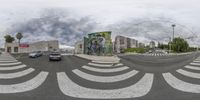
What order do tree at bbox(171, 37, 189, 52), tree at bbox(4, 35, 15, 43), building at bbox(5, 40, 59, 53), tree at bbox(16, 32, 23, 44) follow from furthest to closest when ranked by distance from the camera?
1. tree at bbox(16, 32, 23, 44)
2. tree at bbox(4, 35, 15, 43)
3. building at bbox(5, 40, 59, 53)
4. tree at bbox(171, 37, 189, 52)

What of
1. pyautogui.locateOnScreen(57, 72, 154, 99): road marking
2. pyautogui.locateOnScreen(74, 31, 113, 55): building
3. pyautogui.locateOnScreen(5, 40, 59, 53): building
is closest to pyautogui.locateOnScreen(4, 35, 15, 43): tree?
pyautogui.locateOnScreen(5, 40, 59, 53): building

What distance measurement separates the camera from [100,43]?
51.5 m

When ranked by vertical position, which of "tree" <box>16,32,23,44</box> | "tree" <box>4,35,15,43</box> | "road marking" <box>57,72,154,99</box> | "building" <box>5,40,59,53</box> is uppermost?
"tree" <box>16,32,23,44</box>

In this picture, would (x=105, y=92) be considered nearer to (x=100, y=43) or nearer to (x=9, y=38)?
(x=100, y=43)

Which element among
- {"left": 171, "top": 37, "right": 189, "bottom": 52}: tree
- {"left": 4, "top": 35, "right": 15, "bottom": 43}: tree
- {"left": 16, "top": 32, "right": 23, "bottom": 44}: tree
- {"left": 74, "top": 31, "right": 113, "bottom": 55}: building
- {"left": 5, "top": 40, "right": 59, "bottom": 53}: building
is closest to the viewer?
{"left": 74, "top": 31, "right": 113, "bottom": 55}: building

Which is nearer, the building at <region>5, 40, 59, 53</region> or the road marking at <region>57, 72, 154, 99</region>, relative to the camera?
the road marking at <region>57, 72, 154, 99</region>

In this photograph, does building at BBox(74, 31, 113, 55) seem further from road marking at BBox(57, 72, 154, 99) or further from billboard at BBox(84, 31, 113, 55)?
road marking at BBox(57, 72, 154, 99)

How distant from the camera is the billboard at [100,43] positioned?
50219 mm

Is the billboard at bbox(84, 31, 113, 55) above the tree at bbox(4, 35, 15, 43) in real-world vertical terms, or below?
below

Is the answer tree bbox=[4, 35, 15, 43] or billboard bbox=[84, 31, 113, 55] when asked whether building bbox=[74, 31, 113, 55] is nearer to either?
billboard bbox=[84, 31, 113, 55]

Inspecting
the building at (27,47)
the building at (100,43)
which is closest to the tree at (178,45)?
the building at (27,47)

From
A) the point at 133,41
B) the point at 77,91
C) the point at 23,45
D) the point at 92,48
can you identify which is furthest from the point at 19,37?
the point at 77,91

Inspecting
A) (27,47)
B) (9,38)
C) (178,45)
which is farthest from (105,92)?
(9,38)

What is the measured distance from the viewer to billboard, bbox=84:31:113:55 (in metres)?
50.2
